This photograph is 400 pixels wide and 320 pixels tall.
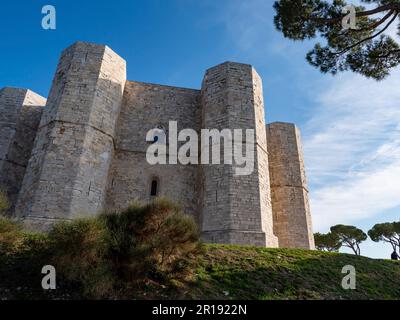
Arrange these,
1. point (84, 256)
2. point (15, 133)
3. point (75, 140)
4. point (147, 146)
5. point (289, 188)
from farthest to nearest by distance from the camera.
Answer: point (289, 188), point (15, 133), point (147, 146), point (75, 140), point (84, 256)

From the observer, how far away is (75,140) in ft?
33.5

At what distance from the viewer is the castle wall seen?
11867 millimetres

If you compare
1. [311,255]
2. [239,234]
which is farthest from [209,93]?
[311,255]

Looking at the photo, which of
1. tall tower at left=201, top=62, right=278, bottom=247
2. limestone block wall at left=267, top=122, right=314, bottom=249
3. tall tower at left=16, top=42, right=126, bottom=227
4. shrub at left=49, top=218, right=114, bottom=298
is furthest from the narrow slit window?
shrub at left=49, top=218, right=114, bottom=298

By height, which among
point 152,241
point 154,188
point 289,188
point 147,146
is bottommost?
point 152,241

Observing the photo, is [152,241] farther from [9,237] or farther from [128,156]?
[128,156]

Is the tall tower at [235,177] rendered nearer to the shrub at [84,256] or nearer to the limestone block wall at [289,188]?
the limestone block wall at [289,188]

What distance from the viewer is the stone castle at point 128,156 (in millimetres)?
9789

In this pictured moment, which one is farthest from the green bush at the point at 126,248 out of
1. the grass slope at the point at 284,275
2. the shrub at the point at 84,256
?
the grass slope at the point at 284,275

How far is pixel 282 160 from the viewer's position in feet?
51.6

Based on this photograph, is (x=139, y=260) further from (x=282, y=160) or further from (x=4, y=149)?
(x=282, y=160)

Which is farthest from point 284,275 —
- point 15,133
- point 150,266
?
point 15,133

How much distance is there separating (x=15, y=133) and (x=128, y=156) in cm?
523

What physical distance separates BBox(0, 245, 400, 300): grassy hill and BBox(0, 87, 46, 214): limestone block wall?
7.60 metres
